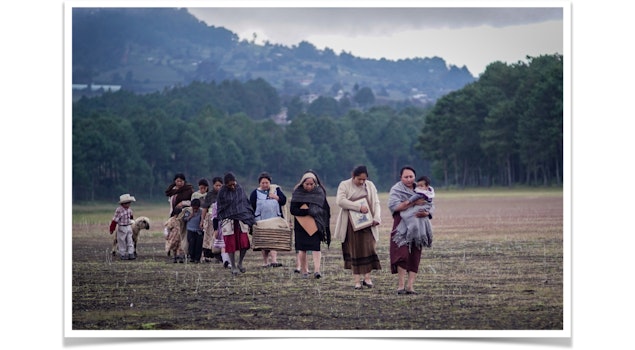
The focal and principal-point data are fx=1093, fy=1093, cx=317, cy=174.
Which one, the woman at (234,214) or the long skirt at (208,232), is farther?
the long skirt at (208,232)

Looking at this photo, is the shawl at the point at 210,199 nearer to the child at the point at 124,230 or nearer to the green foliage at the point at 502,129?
the child at the point at 124,230

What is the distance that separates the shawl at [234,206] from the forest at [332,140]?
2062 cm

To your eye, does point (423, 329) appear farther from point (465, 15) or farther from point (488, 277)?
point (465, 15)

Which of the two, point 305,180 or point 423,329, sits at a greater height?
point 305,180

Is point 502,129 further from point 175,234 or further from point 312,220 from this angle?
point 312,220

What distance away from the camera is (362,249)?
1483 cm

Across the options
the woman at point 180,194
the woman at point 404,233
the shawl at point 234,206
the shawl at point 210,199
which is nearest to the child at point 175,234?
the woman at point 180,194

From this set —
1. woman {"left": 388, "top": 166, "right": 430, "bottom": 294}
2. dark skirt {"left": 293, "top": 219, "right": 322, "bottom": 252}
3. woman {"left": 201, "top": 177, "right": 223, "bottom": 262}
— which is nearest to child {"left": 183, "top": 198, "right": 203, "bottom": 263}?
woman {"left": 201, "top": 177, "right": 223, "bottom": 262}

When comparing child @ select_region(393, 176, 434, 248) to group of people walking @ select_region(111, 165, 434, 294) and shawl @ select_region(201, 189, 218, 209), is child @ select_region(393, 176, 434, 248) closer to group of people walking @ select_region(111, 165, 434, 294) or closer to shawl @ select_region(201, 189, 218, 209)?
group of people walking @ select_region(111, 165, 434, 294)

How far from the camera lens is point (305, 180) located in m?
15.8

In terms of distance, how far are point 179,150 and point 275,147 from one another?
64.1 ft

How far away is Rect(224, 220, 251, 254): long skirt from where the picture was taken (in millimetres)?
16484

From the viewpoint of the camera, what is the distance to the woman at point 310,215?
15906mm
